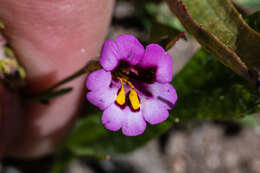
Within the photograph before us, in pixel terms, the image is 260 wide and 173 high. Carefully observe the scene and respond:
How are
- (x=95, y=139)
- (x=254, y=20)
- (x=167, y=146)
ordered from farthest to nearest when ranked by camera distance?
(x=167, y=146), (x=95, y=139), (x=254, y=20)

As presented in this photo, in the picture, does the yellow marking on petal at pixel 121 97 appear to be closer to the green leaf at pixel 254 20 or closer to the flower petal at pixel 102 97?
the flower petal at pixel 102 97

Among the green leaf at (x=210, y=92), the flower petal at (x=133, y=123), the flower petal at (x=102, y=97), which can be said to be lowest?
the green leaf at (x=210, y=92)

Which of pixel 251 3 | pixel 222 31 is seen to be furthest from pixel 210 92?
pixel 251 3

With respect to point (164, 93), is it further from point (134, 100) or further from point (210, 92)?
point (210, 92)

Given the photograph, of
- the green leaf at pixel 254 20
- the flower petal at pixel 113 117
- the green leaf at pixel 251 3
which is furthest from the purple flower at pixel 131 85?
the green leaf at pixel 251 3

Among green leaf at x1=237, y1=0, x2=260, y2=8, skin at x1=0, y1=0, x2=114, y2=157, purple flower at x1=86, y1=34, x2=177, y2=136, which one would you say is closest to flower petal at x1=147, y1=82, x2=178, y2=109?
purple flower at x1=86, y1=34, x2=177, y2=136

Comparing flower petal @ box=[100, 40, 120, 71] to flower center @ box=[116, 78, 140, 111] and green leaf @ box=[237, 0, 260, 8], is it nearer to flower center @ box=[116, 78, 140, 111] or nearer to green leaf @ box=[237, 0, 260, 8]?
flower center @ box=[116, 78, 140, 111]
